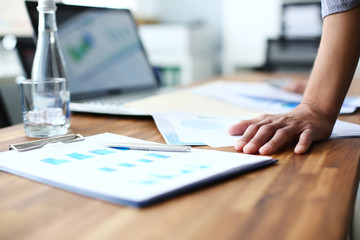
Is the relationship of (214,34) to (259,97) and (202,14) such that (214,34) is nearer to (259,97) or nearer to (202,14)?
(202,14)

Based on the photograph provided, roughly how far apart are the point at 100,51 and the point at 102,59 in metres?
0.02

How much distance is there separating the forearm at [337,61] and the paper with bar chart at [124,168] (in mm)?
270

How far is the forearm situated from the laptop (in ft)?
1.19

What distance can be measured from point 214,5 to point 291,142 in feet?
11.8

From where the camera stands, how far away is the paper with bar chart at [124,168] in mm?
421

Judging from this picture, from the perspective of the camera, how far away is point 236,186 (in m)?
0.46

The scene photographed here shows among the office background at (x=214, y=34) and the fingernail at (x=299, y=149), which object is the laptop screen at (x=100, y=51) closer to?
the fingernail at (x=299, y=149)

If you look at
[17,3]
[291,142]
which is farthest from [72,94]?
[17,3]

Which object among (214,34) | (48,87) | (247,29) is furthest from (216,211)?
(214,34)

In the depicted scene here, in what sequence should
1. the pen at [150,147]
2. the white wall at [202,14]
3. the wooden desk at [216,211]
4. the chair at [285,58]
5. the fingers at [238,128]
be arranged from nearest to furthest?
the wooden desk at [216,211], the pen at [150,147], the fingers at [238,128], the chair at [285,58], the white wall at [202,14]

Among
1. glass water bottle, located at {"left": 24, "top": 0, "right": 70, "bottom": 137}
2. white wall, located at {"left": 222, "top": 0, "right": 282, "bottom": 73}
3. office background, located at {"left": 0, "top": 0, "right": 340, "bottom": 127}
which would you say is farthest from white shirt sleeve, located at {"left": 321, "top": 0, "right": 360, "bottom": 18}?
white wall, located at {"left": 222, "top": 0, "right": 282, "bottom": 73}

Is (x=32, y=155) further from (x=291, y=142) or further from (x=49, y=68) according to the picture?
(x=291, y=142)

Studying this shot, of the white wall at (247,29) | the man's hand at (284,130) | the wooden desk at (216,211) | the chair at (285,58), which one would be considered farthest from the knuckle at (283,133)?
the white wall at (247,29)

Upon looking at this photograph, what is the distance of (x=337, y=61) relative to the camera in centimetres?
75
